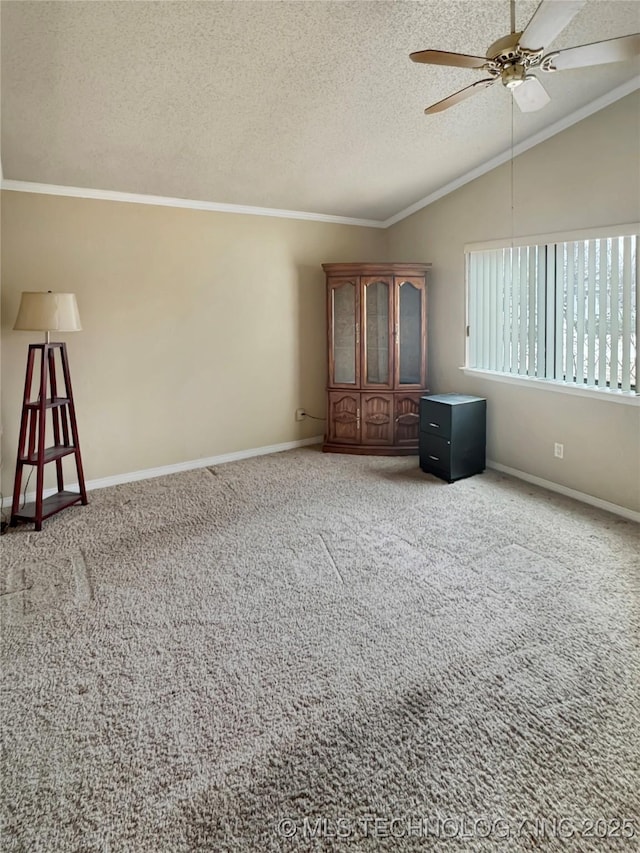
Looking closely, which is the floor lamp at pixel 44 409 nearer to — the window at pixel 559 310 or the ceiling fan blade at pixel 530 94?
the ceiling fan blade at pixel 530 94

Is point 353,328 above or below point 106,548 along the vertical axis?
above

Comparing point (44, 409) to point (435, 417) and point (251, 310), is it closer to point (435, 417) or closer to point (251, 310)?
point (251, 310)

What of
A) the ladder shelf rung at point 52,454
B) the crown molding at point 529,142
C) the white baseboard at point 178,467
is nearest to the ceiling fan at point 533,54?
the crown molding at point 529,142

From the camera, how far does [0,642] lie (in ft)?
7.13

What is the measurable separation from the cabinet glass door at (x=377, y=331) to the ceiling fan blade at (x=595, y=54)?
2.77 m

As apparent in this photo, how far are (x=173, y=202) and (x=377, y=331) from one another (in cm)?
216

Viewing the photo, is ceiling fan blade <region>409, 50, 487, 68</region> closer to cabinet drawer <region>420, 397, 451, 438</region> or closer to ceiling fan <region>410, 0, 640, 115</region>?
ceiling fan <region>410, 0, 640, 115</region>

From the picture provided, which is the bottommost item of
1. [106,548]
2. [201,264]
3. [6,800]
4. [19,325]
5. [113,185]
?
[6,800]

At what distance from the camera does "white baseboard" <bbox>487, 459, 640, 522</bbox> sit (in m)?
3.37

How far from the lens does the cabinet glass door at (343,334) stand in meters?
4.92

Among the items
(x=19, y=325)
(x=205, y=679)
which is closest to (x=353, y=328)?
(x=19, y=325)

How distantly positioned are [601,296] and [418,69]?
6.15 feet

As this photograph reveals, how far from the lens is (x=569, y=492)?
148 inches

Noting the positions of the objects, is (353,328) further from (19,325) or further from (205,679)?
(205,679)
